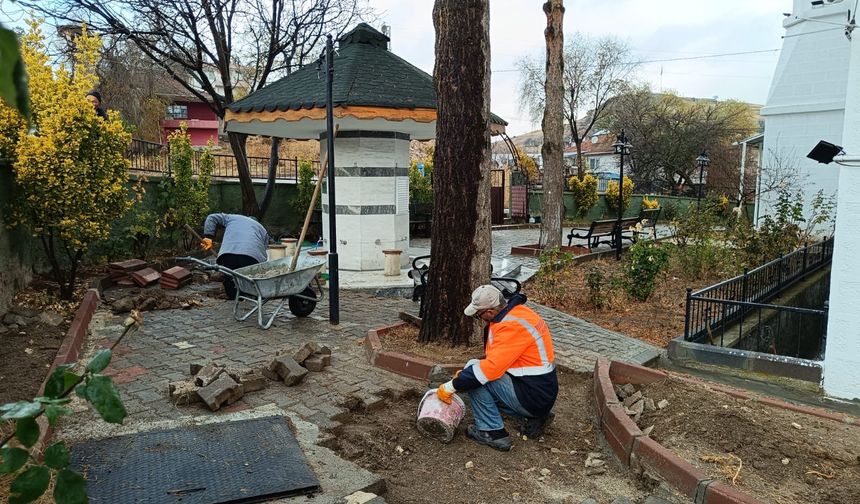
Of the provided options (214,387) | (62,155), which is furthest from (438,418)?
(62,155)

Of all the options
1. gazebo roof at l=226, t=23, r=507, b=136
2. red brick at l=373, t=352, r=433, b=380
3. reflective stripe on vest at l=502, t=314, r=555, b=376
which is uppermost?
gazebo roof at l=226, t=23, r=507, b=136

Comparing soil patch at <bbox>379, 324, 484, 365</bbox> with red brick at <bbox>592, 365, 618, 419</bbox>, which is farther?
soil patch at <bbox>379, 324, 484, 365</bbox>

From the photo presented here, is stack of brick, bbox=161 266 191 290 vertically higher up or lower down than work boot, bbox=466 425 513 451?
higher up

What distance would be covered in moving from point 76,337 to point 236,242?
241cm

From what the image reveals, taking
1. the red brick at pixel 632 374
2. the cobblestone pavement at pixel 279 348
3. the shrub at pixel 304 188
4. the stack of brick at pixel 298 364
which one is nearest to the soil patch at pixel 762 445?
the red brick at pixel 632 374

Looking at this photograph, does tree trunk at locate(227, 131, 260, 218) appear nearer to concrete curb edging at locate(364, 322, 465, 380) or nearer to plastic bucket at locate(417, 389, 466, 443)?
concrete curb edging at locate(364, 322, 465, 380)

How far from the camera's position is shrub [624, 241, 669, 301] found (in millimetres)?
8898

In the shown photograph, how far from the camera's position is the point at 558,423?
4785 millimetres

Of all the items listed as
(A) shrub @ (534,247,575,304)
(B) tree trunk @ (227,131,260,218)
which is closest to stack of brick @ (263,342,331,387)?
(A) shrub @ (534,247,575,304)

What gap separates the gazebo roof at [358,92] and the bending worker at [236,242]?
205 centimetres

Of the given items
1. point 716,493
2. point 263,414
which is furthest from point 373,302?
point 716,493

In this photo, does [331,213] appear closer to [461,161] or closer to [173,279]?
[461,161]

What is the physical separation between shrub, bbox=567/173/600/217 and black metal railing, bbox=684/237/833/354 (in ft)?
49.8

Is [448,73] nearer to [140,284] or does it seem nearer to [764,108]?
[140,284]
